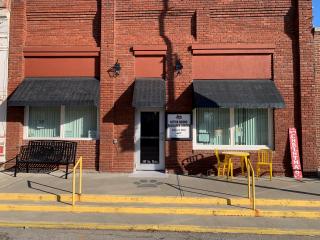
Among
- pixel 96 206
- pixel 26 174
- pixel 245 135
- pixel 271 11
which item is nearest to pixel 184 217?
pixel 96 206

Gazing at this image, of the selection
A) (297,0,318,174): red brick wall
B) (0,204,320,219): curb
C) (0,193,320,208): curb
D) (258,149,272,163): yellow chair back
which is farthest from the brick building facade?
(0,204,320,219): curb

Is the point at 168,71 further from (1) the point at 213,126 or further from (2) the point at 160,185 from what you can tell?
(2) the point at 160,185

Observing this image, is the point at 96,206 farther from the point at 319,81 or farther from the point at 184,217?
the point at 319,81

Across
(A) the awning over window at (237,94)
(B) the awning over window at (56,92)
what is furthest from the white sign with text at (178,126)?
(B) the awning over window at (56,92)

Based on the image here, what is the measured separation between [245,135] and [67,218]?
6.97 m

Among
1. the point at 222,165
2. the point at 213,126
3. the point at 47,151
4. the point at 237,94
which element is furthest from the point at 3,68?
the point at 222,165

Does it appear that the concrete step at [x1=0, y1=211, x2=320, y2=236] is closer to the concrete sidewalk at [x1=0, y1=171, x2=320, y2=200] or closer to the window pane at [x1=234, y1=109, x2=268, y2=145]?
the concrete sidewalk at [x1=0, y1=171, x2=320, y2=200]

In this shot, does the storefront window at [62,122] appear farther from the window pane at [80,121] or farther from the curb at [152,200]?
the curb at [152,200]

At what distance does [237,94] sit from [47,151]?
6455 mm

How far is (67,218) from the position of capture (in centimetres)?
755

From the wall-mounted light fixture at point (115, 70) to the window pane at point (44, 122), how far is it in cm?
229

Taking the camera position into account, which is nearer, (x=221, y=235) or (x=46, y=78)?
(x=221, y=235)

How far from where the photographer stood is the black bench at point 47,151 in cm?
1200

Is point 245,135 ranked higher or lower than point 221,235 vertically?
higher
